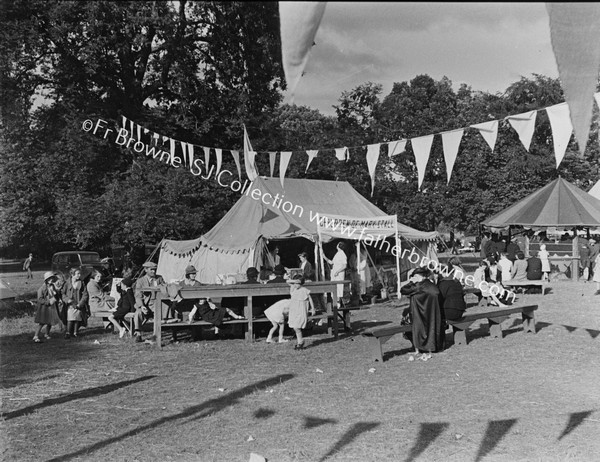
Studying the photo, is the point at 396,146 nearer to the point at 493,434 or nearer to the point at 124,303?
the point at 124,303

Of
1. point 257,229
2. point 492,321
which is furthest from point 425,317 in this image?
point 257,229

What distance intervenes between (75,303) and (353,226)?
21.0ft

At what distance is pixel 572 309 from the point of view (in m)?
13.0

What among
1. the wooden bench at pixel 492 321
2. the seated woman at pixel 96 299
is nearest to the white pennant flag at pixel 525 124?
the wooden bench at pixel 492 321

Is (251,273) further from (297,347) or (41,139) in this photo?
(41,139)

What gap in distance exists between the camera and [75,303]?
35.9 feet

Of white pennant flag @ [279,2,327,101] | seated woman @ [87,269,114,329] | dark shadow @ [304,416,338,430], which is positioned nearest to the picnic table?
seated woman @ [87,269,114,329]

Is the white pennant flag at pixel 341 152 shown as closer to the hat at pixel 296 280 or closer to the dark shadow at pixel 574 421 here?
the hat at pixel 296 280

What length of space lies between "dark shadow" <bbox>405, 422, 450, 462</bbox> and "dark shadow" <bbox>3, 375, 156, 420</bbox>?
3.50 meters

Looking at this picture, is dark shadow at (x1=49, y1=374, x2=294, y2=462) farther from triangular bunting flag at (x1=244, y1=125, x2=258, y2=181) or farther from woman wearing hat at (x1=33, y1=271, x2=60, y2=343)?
triangular bunting flag at (x1=244, y1=125, x2=258, y2=181)

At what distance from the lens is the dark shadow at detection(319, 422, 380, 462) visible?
4.52 m

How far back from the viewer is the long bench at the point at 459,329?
791 cm

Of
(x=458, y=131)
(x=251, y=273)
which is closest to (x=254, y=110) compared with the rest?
(x=251, y=273)

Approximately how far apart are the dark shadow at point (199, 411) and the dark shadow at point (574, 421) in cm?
295
